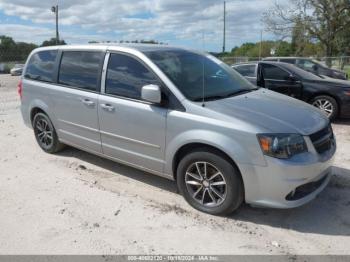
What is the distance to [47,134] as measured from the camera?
6.29 metres

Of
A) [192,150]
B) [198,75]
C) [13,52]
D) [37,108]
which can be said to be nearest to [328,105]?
Result: [198,75]

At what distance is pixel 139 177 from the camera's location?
5.29 m

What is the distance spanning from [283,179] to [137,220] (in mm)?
1572

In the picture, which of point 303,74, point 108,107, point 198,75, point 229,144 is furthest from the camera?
point 303,74

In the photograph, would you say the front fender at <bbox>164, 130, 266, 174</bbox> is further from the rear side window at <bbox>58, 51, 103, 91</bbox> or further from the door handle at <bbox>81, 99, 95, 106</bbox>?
the rear side window at <bbox>58, 51, 103, 91</bbox>

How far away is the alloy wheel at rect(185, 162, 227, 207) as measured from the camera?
4.02m

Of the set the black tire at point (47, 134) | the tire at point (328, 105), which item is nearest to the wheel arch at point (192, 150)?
the black tire at point (47, 134)

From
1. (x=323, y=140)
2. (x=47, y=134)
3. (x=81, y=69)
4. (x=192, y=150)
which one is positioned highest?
(x=81, y=69)

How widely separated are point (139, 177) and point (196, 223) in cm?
155

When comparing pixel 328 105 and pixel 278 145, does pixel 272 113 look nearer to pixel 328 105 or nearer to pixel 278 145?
pixel 278 145

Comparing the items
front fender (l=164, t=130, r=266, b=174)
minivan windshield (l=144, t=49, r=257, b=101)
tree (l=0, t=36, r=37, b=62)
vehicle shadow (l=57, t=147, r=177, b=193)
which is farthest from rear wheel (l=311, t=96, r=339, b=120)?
tree (l=0, t=36, r=37, b=62)

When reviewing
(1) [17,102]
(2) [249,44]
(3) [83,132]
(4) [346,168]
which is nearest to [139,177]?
(3) [83,132]

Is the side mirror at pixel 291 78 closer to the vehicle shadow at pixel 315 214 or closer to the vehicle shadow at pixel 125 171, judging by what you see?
the vehicle shadow at pixel 315 214

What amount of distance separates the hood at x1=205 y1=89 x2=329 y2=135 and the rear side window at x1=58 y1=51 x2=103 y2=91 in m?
1.78
